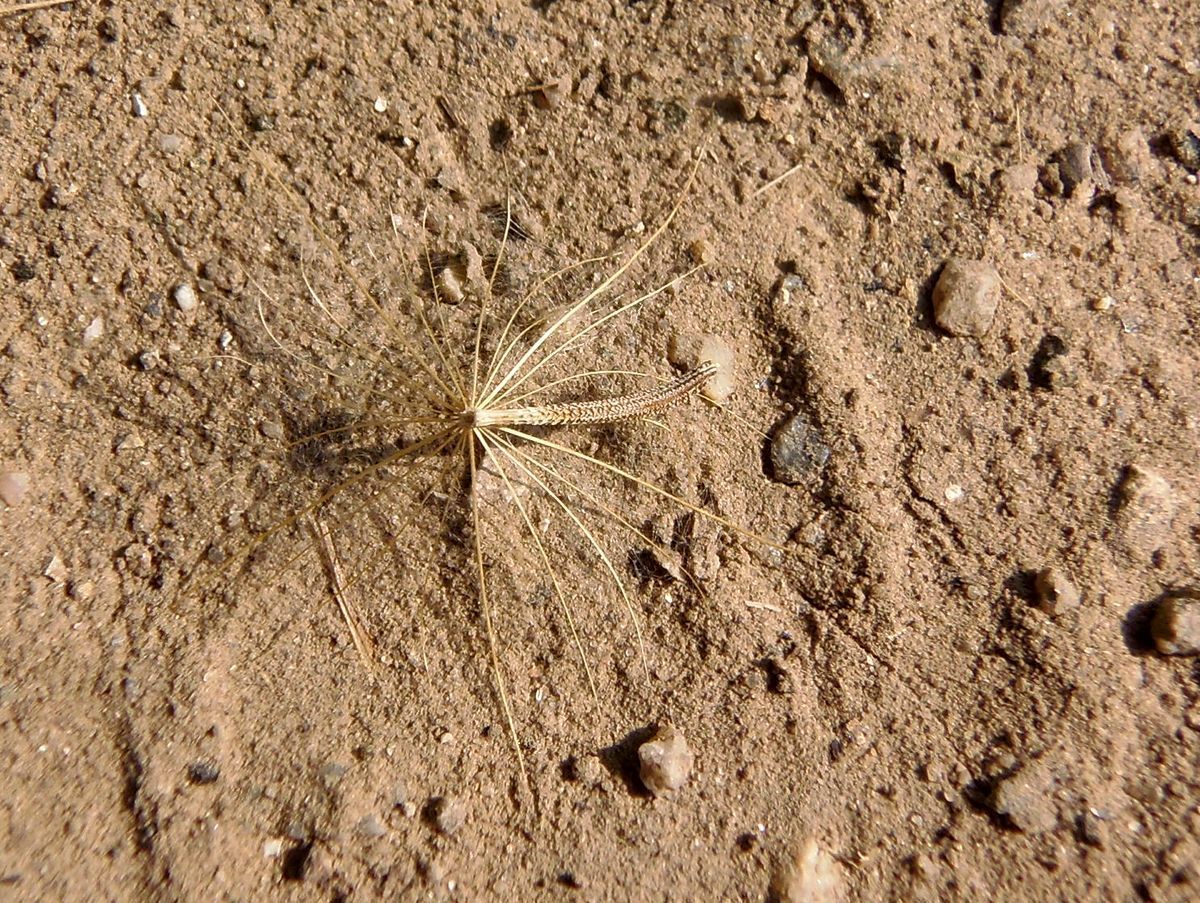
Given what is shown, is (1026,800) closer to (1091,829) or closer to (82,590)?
(1091,829)

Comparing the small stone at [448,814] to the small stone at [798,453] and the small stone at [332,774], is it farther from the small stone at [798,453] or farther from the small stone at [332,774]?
the small stone at [798,453]

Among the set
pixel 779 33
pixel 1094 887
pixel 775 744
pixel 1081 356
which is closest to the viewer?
pixel 1094 887

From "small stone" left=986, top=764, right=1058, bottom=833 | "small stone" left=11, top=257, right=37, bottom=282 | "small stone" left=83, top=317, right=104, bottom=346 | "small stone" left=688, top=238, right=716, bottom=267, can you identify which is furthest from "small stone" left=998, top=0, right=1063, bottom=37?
"small stone" left=11, top=257, right=37, bottom=282

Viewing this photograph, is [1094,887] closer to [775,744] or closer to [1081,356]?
[775,744]

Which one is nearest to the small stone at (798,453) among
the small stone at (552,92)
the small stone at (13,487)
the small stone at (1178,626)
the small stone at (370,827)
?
the small stone at (1178,626)

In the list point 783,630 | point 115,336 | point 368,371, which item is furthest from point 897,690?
point 115,336

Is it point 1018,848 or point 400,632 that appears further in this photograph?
point 400,632
